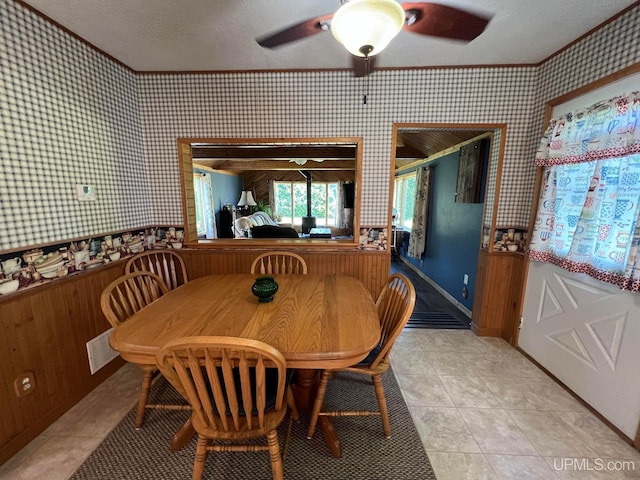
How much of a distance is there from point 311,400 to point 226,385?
0.83m

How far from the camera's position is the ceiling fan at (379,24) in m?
0.99

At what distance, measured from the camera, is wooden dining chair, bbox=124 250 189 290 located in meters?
2.26

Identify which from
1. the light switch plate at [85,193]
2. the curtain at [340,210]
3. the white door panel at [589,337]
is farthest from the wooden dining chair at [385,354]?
the curtain at [340,210]

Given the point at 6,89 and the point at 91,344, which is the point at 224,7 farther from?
the point at 91,344

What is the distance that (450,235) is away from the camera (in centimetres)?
375

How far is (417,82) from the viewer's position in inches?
91.0

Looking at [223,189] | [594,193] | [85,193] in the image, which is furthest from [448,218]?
[223,189]

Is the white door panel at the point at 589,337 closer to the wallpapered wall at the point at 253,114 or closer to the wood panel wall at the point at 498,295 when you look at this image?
the wood panel wall at the point at 498,295

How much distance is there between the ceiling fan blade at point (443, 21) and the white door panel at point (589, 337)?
1645 millimetres

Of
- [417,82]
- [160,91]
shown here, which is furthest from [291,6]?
[160,91]

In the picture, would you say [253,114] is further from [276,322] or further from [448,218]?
[448,218]

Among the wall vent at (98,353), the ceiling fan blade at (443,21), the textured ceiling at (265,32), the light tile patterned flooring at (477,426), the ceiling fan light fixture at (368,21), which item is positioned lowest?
the light tile patterned flooring at (477,426)

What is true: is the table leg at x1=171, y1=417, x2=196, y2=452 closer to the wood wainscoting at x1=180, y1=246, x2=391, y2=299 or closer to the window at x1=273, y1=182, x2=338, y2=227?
the wood wainscoting at x1=180, y1=246, x2=391, y2=299

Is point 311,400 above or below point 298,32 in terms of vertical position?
below
